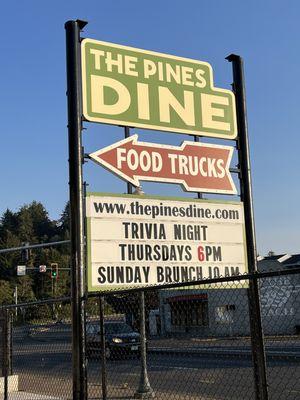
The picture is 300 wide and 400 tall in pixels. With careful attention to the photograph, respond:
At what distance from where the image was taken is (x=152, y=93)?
740cm

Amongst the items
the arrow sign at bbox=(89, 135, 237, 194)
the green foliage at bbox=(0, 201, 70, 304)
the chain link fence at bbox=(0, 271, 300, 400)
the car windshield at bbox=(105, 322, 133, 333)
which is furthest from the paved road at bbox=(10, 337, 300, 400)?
the green foliage at bbox=(0, 201, 70, 304)

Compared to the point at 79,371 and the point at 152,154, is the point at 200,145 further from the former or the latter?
the point at 79,371

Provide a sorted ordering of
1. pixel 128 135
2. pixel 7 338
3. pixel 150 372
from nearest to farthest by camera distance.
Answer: pixel 128 135
pixel 150 372
pixel 7 338

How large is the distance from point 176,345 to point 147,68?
348 cm

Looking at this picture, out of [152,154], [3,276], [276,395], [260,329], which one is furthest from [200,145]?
[3,276]

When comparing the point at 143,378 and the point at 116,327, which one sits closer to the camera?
the point at 116,327

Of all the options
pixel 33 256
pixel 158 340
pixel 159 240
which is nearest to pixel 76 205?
pixel 159 240

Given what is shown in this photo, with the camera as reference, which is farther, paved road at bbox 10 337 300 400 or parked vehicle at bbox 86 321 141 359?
paved road at bbox 10 337 300 400

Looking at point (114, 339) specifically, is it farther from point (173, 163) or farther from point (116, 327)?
point (173, 163)

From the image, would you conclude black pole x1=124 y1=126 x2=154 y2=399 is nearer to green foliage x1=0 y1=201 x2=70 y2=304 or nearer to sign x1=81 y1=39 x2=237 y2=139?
sign x1=81 y1=39 x2=237 y2=139

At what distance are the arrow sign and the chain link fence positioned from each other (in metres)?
1.30

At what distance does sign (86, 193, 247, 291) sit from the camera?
261 inches

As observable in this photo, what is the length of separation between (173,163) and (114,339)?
276 cm

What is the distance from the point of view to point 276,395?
11891mm
